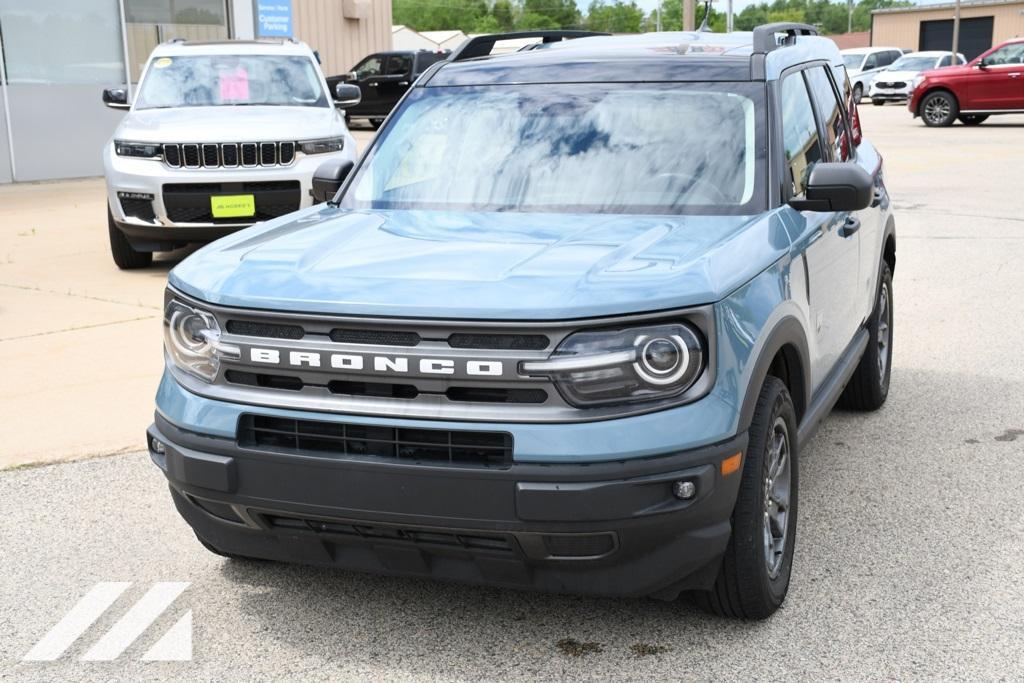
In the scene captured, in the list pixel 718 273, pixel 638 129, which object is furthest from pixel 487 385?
pixel 638 129

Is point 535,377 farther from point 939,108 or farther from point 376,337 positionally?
point 939,108

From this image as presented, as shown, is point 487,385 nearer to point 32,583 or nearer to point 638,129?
point 638,129

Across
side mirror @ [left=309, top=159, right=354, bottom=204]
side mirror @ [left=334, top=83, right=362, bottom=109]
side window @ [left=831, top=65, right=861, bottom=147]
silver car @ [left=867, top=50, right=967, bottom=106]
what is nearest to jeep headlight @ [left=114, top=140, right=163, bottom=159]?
side mirror @ [left=334, top=83, right=362, bottom=109]

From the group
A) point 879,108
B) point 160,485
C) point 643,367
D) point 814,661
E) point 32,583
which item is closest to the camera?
point 643,367

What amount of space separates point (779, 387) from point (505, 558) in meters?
0.98

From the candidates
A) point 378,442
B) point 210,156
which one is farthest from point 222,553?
point 210,156

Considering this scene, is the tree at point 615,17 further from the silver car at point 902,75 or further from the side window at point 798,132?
the side window at point 798,132

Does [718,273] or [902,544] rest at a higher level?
[718,273]

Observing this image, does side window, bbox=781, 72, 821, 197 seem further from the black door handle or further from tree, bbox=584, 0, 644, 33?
tree, bbox=584, 0, 644, 33

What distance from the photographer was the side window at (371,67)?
2973 cm

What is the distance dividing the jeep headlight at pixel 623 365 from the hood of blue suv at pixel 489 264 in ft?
0.24

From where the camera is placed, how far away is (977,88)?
86.7 ft

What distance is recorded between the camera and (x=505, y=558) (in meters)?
3.31

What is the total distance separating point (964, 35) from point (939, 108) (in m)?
44.3
